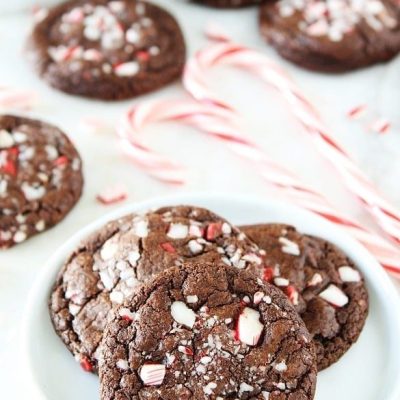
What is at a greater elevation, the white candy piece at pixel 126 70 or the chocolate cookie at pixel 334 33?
the chocolate cookie at pixel 334 33

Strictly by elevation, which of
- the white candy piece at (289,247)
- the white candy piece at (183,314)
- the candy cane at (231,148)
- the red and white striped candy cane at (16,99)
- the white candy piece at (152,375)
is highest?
the white candy piece at (183,314)

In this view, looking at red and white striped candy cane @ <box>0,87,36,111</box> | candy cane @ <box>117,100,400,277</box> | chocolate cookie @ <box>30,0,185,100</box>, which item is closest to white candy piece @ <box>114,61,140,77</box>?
chocolate cookie @ <box>30,0,185,100</box>

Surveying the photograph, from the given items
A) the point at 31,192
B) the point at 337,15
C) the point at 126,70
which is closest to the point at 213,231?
the point at 31,192

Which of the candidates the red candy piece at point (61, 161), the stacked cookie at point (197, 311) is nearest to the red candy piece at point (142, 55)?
the red candy piece at point (61, 161)

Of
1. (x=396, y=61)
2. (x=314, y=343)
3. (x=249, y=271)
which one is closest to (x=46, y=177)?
(x=249, y=271)

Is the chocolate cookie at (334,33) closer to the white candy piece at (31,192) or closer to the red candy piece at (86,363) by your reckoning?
the white candy piece at (31,192)

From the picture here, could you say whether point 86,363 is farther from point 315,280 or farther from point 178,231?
point 315,280
